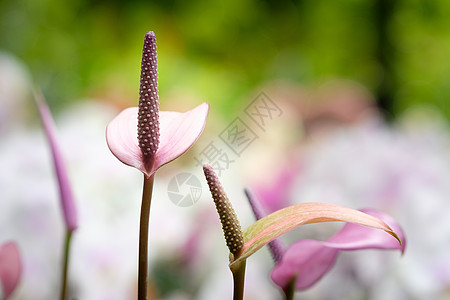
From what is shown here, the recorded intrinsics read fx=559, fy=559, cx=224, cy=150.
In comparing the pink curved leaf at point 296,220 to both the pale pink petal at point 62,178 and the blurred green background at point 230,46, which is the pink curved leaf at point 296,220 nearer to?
the pale pink petal at point 62,178

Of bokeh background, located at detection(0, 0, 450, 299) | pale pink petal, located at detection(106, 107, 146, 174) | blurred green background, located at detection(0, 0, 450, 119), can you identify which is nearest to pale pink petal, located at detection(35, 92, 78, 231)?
pale pink petal, located at detection(106, 107, 146, 174)

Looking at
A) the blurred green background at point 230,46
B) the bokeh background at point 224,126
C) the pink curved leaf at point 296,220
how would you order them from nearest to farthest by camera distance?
the pink curved leaf at point 296,220 < the bokeh background at point 224,126 < the blurred green background at point 230,46

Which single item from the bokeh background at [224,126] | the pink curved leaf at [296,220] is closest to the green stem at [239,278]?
the pink curved leaf at [296,220]

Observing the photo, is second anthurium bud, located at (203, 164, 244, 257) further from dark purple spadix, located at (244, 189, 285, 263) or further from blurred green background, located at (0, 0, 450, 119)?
blurred green background, located at (0, 0, 450, 119)

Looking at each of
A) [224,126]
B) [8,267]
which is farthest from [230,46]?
[8,267]

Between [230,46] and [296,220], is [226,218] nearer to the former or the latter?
[296,220]

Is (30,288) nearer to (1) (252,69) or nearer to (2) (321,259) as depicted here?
(2) (321,259)
